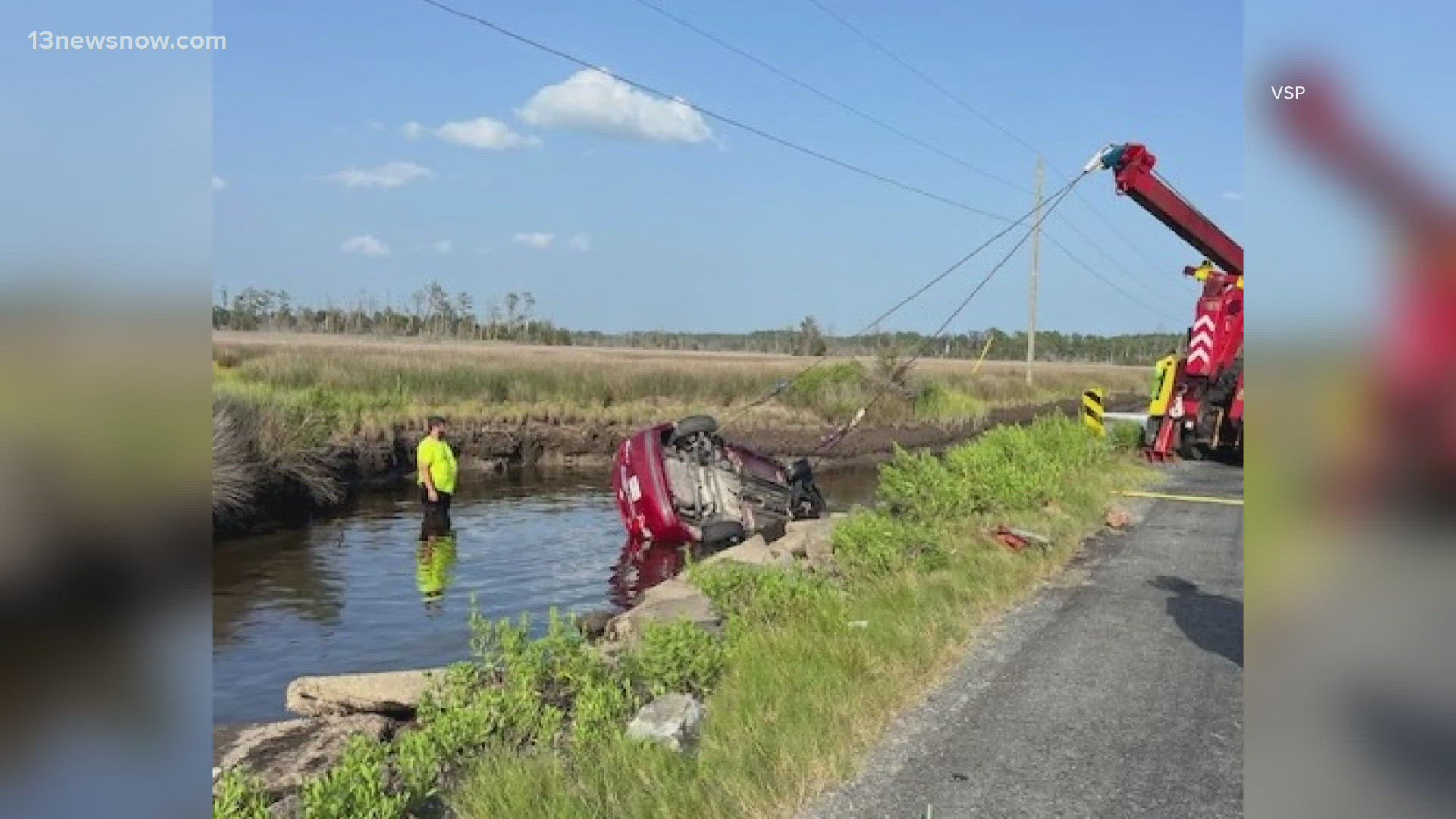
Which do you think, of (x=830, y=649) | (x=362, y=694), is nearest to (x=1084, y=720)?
(x=830, y=649)

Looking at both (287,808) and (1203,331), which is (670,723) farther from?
(1203,331)

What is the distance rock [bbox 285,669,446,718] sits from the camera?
771 centimetres

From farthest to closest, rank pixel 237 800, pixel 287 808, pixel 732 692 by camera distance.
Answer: pixel 732 692, pixel 287 808, pixel 237 800

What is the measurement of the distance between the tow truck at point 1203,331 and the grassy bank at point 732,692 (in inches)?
240

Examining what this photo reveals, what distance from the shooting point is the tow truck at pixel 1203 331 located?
15.3 m

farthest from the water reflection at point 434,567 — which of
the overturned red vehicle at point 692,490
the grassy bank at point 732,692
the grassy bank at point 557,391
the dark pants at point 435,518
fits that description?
the grassy bank at point 557,391

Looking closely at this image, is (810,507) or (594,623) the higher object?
(810,507)

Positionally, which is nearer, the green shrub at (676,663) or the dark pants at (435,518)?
the green shrub at (676,663)

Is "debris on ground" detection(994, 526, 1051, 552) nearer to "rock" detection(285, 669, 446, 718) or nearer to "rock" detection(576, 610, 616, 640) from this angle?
"rock" detection(576, 610, 616, 640)

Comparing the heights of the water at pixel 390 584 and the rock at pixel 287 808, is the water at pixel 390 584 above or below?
below

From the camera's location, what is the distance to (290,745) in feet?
21.6

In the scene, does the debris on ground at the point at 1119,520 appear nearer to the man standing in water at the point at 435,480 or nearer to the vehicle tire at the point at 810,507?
the vehicle tire at the point at 810,507

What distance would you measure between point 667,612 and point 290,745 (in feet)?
12.9

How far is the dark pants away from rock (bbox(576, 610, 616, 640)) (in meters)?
7.35
